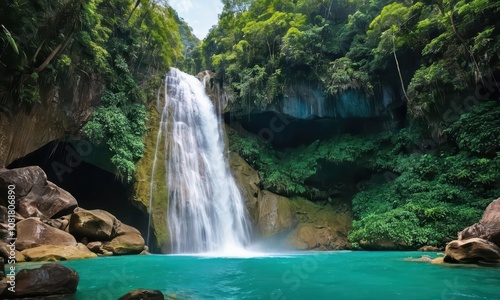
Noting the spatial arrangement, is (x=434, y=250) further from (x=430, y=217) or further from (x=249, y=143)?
(x=249, y=143)

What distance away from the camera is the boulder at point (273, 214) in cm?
1543

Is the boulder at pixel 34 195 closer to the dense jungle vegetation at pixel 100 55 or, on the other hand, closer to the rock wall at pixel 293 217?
the dense jungle vegetation at pixel 100 55

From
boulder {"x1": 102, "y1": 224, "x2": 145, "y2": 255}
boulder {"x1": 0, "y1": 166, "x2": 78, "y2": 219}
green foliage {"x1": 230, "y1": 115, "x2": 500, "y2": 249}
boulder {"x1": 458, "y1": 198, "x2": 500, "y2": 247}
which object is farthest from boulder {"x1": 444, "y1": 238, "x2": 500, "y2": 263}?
boulder {"x1": 0, "y1": 166, "x2": 78, "y2": 219}

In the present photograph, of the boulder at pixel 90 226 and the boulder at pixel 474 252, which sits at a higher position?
the boulder at pixel 90 226

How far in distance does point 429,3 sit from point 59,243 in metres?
19.0

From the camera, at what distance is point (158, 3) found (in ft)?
61.4

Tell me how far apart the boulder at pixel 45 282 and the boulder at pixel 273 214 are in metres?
11.1

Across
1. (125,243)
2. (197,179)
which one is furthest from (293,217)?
(125,243)

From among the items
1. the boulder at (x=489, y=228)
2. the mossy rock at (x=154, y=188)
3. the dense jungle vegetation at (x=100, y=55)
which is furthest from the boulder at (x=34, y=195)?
the boulder at (x=489, y=228)

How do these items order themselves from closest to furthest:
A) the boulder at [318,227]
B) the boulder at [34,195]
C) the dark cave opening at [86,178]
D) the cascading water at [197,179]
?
the boulder at [34,195], the cascading water at [197,179], the dark cave opening at [86,178], the boulder at [318,227]

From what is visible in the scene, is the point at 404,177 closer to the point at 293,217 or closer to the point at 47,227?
the point at 293,217

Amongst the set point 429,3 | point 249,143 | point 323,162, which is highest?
point 429,3

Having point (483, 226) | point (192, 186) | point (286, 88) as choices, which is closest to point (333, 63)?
point (286, 88)

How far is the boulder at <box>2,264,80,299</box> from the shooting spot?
439 cm
